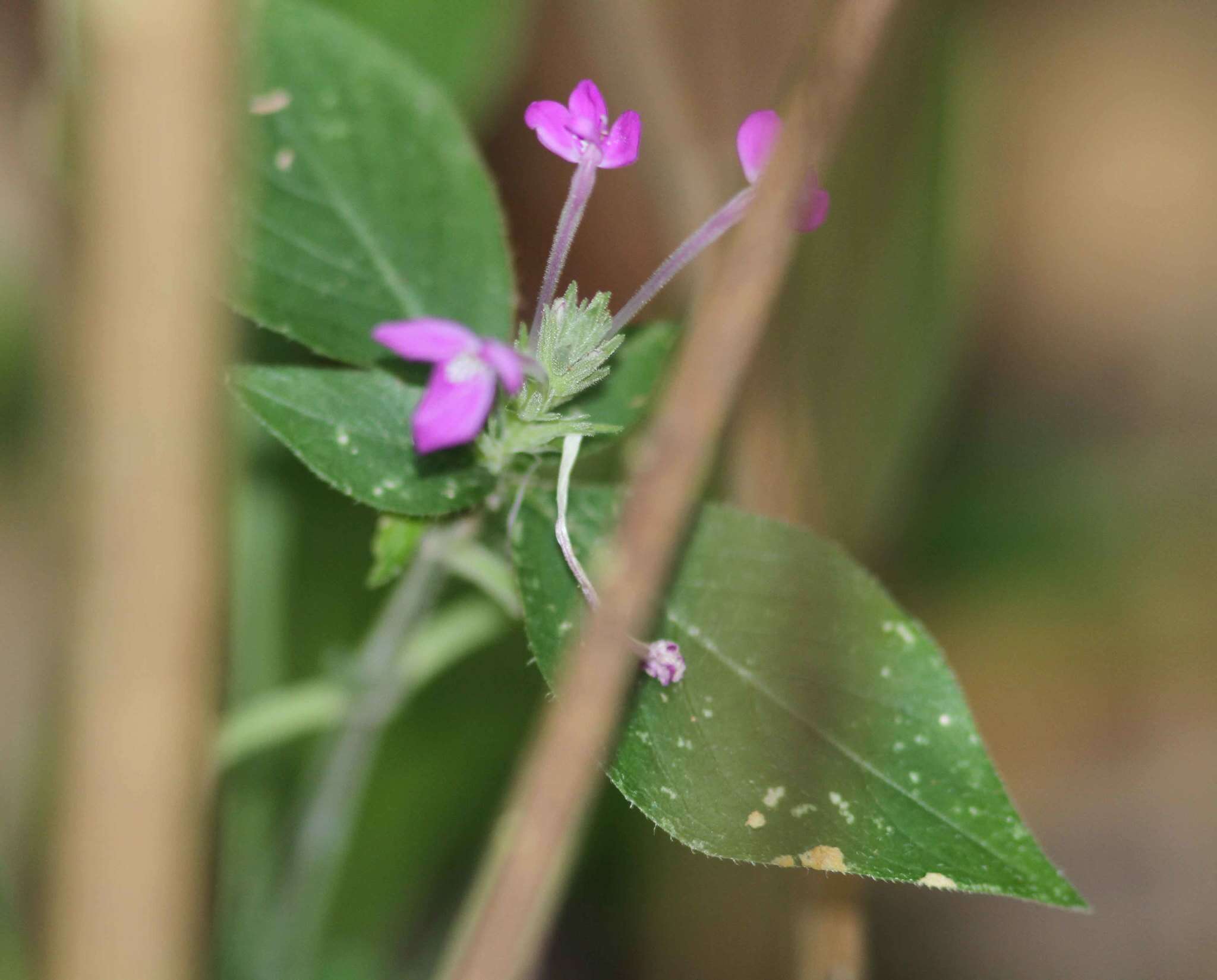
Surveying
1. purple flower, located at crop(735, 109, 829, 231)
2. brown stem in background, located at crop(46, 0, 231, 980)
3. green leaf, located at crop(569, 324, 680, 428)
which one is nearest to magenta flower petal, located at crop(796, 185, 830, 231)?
purple flower, located at crop(735, 109, 829, 231)

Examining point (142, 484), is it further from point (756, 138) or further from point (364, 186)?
point (364, 186)

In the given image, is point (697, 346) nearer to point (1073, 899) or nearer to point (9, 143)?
point (1073, 899)

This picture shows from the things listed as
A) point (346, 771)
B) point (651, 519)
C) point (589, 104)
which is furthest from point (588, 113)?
point (346, 771)

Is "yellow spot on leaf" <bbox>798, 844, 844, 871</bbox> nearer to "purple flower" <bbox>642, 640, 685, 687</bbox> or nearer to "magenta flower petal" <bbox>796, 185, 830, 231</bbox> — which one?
"purple flower" <bbox>642, 640, 685, 687</bbox>

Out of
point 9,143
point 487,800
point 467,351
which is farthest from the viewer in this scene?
point 9,143

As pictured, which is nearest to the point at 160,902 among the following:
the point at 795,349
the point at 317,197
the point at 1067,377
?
the point at 317,197

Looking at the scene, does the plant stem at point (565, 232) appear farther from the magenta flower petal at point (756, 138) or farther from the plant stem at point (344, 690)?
the plant stem at point (344, 690)

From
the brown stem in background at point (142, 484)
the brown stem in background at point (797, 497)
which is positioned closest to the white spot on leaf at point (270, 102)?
the brown stem in background at point (797, 497)
